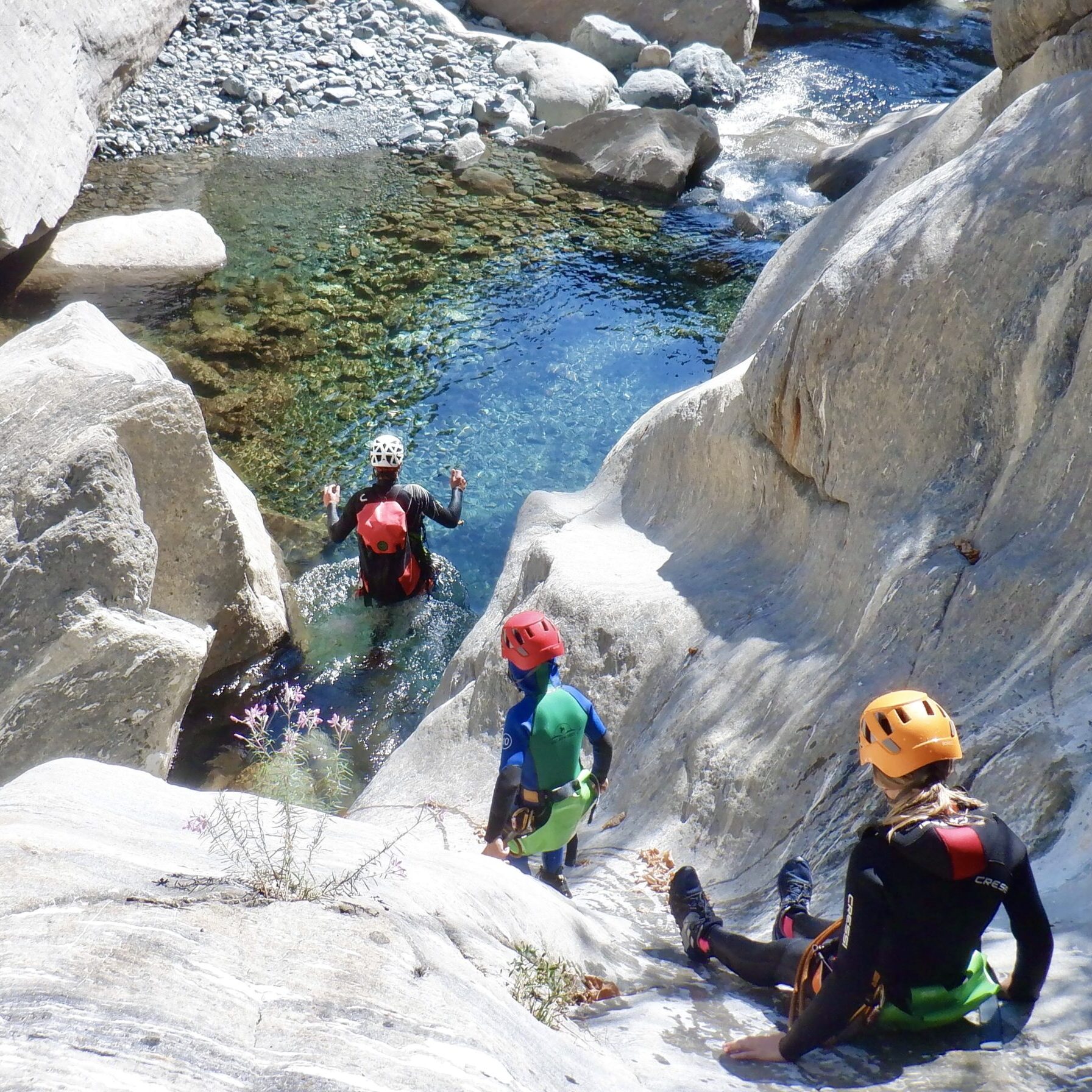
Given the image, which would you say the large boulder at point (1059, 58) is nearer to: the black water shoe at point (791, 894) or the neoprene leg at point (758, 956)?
the black water shoe at point (791, 894)

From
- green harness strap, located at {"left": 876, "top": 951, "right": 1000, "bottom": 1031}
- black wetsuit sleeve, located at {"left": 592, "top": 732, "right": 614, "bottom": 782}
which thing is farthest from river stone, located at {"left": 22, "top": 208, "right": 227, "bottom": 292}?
green harness strap, located at {"left": 876, "top": 951, "right": 1000, "bottom": 1031}

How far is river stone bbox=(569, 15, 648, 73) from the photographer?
2514 centimetres

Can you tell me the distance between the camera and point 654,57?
24.8m

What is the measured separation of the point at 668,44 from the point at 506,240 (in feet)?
37.0

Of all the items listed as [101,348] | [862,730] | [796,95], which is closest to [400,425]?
[101,348]

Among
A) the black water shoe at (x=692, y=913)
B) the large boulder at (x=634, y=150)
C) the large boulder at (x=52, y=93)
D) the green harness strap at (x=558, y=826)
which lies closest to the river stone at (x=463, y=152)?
the large boulder at (x=634, y=150)

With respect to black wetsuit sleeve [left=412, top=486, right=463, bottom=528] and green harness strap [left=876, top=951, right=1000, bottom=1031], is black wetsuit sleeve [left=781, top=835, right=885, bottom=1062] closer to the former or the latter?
green harness strap [left=876, top=951, right=1000, bottom=1031]

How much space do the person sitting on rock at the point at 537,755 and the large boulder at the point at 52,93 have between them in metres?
13.3

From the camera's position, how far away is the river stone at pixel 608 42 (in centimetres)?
2514

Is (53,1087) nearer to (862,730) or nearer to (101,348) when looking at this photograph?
(862,730)

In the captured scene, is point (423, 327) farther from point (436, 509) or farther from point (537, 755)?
point (537, 755)

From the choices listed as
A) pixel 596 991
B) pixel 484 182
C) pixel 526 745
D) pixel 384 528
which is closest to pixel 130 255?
pixel 484 182

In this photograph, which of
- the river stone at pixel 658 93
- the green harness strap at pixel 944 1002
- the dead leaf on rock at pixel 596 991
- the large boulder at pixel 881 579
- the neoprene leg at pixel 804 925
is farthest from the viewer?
the river stone at pixel 658 93

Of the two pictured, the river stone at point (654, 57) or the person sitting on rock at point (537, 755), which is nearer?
the person sitting on rock at point (537, 755)
